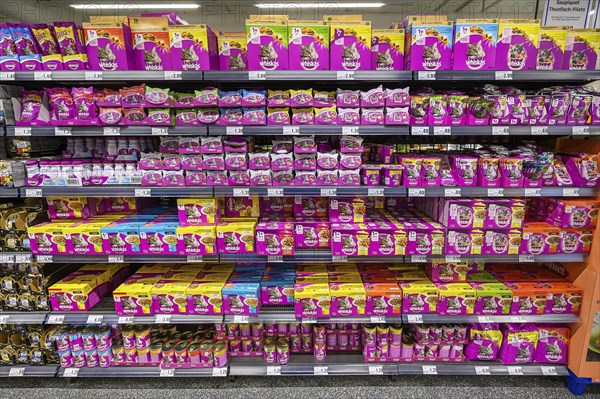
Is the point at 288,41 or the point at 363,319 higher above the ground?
the point at 288,41

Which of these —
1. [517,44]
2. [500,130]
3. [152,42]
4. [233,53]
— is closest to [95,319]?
[152,42]

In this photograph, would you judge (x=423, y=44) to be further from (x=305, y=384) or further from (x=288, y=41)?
(x=305, y=384)

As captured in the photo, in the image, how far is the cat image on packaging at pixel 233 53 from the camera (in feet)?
6.91

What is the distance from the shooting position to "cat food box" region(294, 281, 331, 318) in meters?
2.21

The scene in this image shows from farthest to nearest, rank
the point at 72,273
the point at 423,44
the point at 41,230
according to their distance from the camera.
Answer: the point at 72,273, the point at 41,230, the point at 423,44

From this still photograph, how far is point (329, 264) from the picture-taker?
264 centimetres

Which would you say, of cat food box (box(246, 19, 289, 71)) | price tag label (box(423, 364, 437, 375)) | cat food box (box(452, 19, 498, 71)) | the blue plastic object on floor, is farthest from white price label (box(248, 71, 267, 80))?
the blue plastic object on floor

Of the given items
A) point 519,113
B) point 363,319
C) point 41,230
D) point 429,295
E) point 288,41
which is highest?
point 288,41

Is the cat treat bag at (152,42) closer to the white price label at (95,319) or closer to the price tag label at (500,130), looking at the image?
the white price label at (95,319)

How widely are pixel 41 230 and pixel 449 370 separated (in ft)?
9.77

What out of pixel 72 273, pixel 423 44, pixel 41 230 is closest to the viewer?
pixel 423 44

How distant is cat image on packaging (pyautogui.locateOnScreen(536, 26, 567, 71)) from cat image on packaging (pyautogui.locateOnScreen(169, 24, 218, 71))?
6.93ft

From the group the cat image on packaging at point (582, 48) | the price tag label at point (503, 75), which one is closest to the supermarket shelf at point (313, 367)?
the price tag label at point (503, 75)

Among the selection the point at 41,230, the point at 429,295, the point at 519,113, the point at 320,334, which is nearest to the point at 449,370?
the point at 429,295
